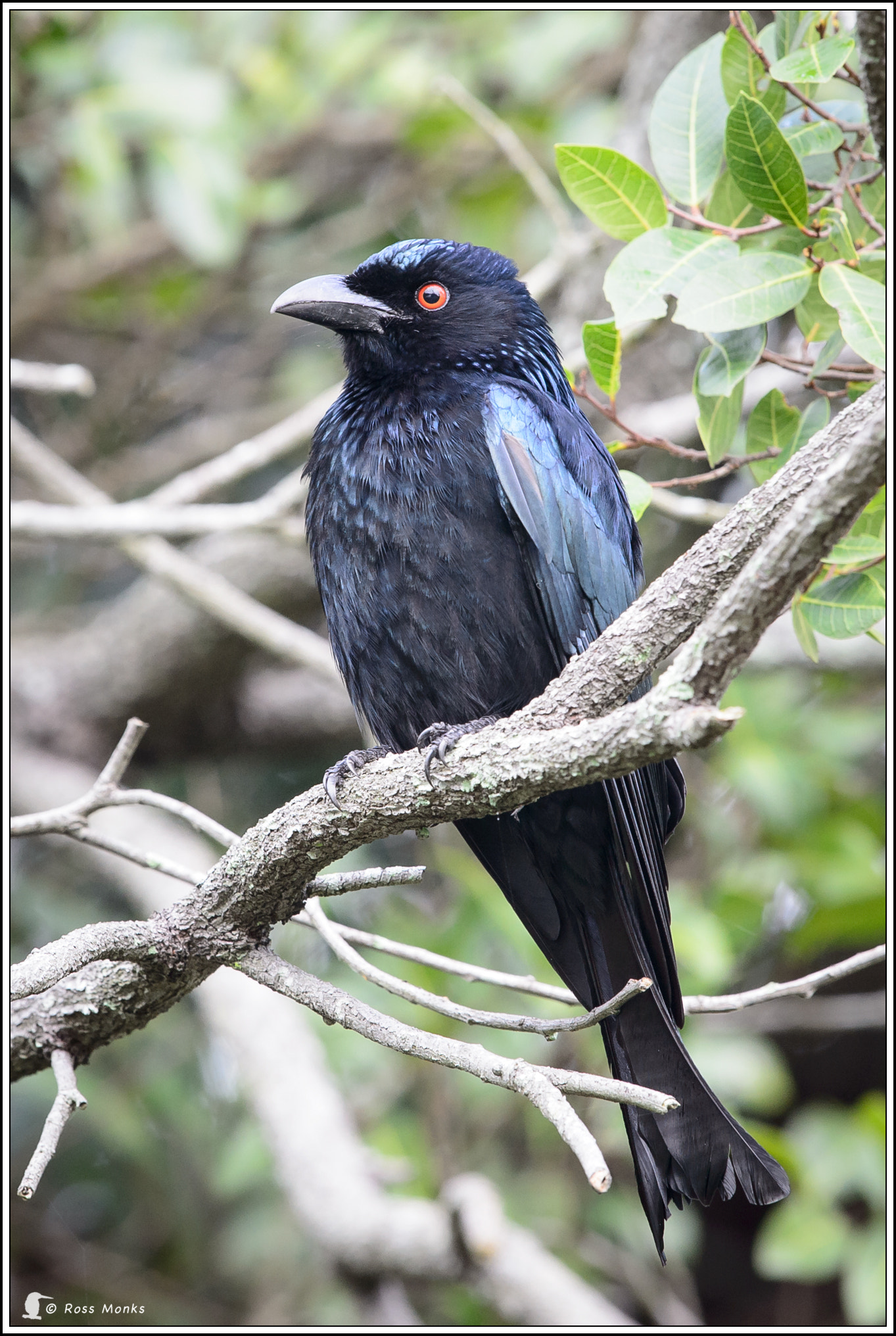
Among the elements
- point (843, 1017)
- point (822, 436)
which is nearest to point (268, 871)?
point (822, 436)

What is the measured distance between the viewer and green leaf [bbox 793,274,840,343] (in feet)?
7.70

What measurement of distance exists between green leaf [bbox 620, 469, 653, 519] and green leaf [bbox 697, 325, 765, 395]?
25 centimetres

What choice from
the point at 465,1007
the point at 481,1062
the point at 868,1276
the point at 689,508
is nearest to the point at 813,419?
the point at 689,508

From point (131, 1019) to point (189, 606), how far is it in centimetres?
289

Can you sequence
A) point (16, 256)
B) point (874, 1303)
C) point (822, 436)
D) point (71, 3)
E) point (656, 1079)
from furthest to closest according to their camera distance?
point (16, 256), point (71, 3), point (874, 1303), point (656, 1079), point (822, 436)

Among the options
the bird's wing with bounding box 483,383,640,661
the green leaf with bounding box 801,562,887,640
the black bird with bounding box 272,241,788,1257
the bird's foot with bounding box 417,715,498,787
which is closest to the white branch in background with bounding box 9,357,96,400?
the black bird with bounding box 272,241,788,1257

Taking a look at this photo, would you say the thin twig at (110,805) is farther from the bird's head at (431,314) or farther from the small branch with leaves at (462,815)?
the bird's head at (431,314)

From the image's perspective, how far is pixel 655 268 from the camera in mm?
2160

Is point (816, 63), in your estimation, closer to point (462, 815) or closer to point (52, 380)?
point (462, 815)

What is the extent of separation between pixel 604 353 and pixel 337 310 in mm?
839

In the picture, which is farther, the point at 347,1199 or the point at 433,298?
the point at 347,1199

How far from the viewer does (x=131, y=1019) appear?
2.20 metres

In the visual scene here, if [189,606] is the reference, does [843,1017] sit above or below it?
below

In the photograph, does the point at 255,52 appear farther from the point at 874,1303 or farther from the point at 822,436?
the point at 874,1303
